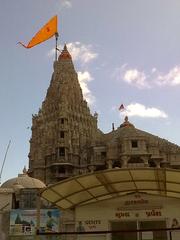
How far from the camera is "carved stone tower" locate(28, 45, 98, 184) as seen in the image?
63.6 m

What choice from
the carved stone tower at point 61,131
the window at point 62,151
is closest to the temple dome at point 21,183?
the carved stone tower at point 61,131

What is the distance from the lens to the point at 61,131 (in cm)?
6675

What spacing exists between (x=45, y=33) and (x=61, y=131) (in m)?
33.9

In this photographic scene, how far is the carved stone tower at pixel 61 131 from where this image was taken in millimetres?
63594

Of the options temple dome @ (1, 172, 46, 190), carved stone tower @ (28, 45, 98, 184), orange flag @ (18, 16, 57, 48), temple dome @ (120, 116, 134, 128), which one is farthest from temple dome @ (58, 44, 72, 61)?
orange flag @ (18, 16, 57, 48)

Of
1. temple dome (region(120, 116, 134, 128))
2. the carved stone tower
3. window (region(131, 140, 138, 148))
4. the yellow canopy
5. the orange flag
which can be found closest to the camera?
the yellow canopy

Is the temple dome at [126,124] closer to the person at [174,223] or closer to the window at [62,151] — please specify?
the window at [62,151]

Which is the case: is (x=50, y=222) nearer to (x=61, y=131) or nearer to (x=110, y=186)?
(x=110, y=186)

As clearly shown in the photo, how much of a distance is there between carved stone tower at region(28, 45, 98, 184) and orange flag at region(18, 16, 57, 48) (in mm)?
30616

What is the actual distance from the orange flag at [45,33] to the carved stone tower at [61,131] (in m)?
30.6

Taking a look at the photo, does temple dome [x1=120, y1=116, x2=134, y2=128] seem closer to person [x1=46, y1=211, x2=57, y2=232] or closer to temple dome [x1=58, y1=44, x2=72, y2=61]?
→ temple dome [x1=58, y1=44, x2=72, y2=61]

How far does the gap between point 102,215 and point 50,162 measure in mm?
51568

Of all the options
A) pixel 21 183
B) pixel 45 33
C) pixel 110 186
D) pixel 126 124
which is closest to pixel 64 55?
pixel 126 124

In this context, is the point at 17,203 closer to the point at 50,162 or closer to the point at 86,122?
the point at 50,162
